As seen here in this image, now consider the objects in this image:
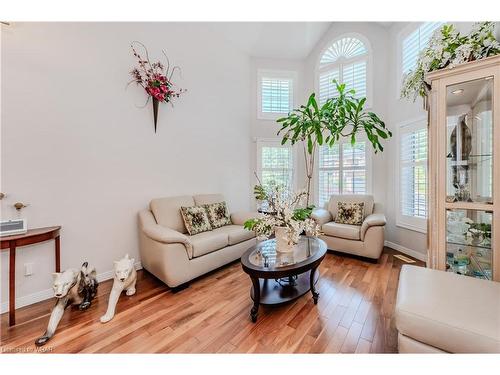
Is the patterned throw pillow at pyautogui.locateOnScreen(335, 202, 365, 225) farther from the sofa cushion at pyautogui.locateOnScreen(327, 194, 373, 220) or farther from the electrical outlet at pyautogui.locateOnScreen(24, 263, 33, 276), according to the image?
the electrical outlet at pyautogui.locateOnScreen(24, 263, 33, 276)

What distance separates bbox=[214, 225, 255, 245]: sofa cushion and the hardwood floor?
23.9 inches

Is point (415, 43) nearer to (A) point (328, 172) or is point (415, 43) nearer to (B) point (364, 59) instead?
(B) point (364, 59)

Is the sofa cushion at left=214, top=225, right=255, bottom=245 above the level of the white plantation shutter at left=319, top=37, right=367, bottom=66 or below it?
below

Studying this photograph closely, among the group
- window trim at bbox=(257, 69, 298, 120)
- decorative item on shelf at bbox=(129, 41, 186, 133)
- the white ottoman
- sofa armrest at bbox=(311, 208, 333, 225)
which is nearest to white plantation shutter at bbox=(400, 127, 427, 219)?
sofa armrest at bbox=(311, 208, 333, 225)

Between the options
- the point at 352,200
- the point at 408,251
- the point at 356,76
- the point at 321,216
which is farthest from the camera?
the point at 356,76

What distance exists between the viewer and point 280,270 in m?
1.68

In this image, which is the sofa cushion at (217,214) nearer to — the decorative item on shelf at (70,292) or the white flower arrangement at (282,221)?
the white flower arrangement at (282,221)

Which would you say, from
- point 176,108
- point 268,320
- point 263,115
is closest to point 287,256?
point 268,320

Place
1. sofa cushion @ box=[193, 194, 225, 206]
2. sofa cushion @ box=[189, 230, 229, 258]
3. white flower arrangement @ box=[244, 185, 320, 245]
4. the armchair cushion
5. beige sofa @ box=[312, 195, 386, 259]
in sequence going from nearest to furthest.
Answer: white flower arrangement @ box=[244, 185, 320, 245], the armchair cushion, sofa cushion @ box=[189, 230, 229, 258], beige sofa @ box=[312, 195, 386, 259], sofa cushion @ box=[193, 194, 225, 206]

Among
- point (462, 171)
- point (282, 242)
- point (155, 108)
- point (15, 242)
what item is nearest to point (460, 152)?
point (462, 171)

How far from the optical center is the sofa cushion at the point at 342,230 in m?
2.99

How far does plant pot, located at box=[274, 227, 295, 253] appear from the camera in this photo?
2.07 meters

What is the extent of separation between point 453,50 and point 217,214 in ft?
9.87

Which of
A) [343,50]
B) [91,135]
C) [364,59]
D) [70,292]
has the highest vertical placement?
[343,50]
